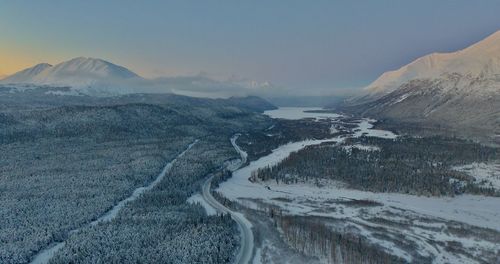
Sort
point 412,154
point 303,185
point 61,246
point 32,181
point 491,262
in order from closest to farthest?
point 491,262, point 61,246, point 32,181, point 303,185, point 412,154

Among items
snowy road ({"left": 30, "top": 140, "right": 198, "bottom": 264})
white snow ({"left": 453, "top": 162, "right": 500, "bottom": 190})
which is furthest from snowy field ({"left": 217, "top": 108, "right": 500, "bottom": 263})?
snowy road ({"left": 30, "top": 140, "right": 198, "bottom": 264})

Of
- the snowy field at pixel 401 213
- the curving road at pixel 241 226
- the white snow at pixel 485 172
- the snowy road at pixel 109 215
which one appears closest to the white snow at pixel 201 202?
the curving road at pixel 241 226

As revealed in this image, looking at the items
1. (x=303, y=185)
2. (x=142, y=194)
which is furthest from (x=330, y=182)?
(x=142, y=194)

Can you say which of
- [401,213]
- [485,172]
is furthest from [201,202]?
[485,172]

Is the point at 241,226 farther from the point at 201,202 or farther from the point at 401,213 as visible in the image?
the point at 401,213

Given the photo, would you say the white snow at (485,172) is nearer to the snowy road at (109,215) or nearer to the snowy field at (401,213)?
the snowy field at (401,213)

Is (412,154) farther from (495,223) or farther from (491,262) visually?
(491,262)

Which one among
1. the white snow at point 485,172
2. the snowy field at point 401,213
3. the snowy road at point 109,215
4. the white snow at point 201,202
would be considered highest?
the white snow at point 485,172

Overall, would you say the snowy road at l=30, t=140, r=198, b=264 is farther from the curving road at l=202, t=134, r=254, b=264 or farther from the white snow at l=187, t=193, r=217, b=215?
the curving road at l=202, t=134, r=254, b=264
